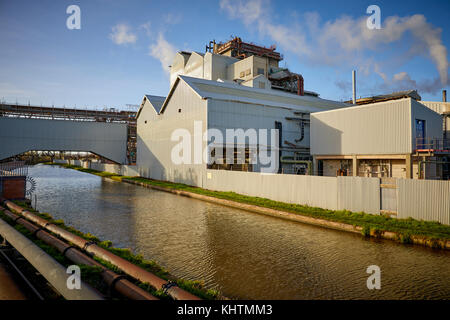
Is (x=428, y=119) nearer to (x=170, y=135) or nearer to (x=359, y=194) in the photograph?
(x=359, y=194)

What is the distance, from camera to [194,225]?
1352 cm

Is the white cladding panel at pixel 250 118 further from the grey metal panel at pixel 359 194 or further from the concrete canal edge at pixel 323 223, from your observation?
the grey metal panel at pixel 359 194

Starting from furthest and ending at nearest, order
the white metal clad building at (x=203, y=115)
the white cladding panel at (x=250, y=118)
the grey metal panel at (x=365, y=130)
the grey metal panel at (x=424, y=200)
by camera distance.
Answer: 1. the white metal clad building at (x=203, y=115)
2. the white cladding panel at (x=250, y=118)
3. the grey metal panel at (x=365, y=130)
4. the grey metal panel at (x=424, y=200)

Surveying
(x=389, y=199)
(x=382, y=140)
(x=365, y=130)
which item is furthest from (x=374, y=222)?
(x=365, y=130)

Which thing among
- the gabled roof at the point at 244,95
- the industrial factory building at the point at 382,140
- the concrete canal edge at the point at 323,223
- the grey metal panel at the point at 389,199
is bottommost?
the concrete canal edge at the point at 323,223

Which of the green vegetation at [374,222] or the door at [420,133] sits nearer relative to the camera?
the green vegetation at [374,222]

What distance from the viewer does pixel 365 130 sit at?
896 inches

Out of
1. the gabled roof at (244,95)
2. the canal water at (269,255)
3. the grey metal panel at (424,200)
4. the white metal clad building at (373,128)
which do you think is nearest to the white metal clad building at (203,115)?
the gabled roof at (244,95)

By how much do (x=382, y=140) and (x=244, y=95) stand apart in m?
15.7

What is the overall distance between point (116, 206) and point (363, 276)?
15.3 metres

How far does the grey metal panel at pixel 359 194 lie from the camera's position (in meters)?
13.3

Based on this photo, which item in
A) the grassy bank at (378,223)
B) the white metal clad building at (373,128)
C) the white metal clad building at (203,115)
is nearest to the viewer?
the grassy bank at (378,223)

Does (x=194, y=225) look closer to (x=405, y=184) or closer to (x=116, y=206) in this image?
(x=116, y=206)
